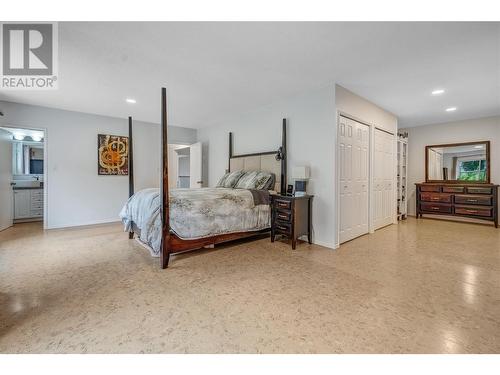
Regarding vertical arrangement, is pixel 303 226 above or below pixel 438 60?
below

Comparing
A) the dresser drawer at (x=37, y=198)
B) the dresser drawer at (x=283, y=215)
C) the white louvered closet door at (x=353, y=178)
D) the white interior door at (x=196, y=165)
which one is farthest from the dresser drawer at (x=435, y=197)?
the dresser drawer at (x=37, y=198)

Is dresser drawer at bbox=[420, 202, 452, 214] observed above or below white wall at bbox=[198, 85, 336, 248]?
below

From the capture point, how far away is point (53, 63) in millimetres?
2693

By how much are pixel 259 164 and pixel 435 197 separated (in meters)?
4.54

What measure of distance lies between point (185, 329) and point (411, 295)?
6.39ft

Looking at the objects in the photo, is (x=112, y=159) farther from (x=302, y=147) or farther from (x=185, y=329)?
(x=185, y=329)

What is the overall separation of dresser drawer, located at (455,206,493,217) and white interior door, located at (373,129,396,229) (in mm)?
1639

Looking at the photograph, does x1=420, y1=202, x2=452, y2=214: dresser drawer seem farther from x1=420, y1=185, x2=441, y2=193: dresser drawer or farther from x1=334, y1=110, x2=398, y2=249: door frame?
x1=334, y1=110, x2=398, y2=249: door frame

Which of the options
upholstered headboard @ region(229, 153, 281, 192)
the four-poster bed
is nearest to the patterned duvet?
the four-poster bed

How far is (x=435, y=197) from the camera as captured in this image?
554cm

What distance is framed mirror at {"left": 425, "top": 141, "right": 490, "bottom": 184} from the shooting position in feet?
16.7
